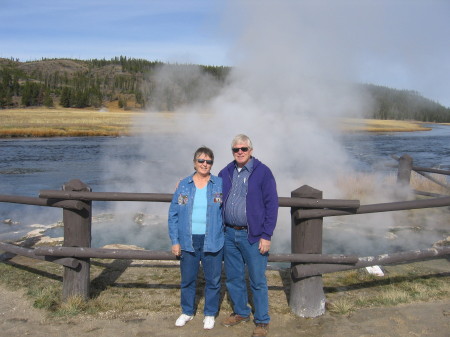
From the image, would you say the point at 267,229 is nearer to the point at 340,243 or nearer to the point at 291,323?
the point at 291,323

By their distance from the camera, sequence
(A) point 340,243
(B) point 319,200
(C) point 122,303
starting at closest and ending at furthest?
(B) point 319,200 < (C) point 122,303 < (A) point 340,243

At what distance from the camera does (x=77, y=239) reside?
188 inches

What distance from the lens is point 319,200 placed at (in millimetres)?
4410

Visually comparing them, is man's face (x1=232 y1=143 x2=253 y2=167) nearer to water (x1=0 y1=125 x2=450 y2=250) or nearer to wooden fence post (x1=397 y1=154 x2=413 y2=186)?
water (x1=0 y1=125 x2=450 y2=250)

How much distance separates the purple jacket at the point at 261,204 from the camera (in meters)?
4.00

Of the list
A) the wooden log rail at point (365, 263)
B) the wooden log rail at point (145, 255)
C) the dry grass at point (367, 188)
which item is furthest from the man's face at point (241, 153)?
the dry grass at point (367, 188)

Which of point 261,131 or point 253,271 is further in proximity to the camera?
point 261,131

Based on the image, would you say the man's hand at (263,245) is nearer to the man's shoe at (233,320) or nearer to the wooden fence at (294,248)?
the wooden fence at (294,248)

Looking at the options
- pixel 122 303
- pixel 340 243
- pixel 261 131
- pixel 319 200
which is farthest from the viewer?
pixel 261 131

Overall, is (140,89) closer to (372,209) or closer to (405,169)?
(405,169)

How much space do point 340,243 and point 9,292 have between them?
577 centimetres

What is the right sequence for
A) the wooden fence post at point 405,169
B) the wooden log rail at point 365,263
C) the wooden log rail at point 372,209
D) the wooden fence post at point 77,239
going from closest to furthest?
1. the wooden log rail at point 372,209
2. the wooden log rail at point 365,263
3. the wooden fence post at point 77,239
4. the wooden fence post at point 405,169

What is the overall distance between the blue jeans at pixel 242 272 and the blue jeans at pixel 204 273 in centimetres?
12

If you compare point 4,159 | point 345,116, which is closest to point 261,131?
point 345,116
